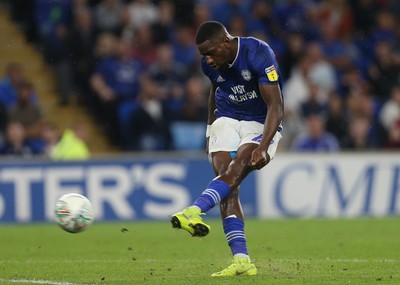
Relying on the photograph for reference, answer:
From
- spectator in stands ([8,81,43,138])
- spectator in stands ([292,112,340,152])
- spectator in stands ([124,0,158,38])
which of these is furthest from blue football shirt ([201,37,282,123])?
spectator in stands ([124,0,158,38])

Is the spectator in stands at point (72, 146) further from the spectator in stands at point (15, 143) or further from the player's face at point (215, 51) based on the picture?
the player's face at point (215, 51)

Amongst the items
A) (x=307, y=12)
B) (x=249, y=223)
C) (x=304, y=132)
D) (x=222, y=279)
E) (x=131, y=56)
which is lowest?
(x=222, y=279)

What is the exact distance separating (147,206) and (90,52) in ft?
13.0

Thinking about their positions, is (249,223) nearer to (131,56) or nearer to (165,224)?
(165,224)

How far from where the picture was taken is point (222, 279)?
802 cm

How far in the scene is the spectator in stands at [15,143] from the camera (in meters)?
16.6

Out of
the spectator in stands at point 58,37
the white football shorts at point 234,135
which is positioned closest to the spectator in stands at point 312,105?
the spectator in stands at point 58,37

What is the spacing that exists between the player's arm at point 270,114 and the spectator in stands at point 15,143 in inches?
358

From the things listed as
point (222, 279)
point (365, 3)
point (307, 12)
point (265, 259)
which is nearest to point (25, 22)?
point (307, 12)

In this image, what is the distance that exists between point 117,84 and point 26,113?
1.95 meters

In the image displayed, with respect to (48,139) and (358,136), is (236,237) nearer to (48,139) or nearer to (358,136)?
(48,139)

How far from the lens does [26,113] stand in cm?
1711

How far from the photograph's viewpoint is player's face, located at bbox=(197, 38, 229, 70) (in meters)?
8.04

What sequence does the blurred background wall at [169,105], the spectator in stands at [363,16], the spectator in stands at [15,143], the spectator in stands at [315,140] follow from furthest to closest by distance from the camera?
the spectator in stands at [363,16] < the spectator in stands at [315,140] < the spectator in stands at [15,143] < the blurred background wall at [169,105]
